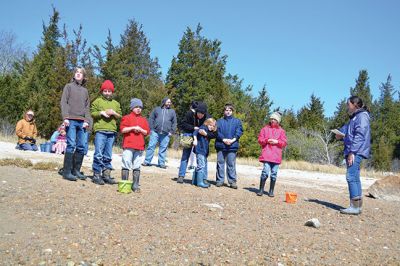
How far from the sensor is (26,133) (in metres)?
13.3

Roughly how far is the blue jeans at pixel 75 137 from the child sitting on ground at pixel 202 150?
2.38 meters

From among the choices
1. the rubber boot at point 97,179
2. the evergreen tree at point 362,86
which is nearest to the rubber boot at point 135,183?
the rubber boot at point 97,179

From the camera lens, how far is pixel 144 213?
521cm

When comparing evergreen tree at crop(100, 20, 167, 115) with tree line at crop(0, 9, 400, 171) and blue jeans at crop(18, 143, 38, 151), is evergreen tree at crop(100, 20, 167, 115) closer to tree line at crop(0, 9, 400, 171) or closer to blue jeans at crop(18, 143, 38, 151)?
tree line at crop(0, 9, 400, 171)

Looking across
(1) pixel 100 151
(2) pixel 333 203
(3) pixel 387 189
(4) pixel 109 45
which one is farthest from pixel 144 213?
(4) pixel 109 45

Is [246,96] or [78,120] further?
[246,96]

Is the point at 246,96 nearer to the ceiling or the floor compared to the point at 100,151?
nearer to the ceiling

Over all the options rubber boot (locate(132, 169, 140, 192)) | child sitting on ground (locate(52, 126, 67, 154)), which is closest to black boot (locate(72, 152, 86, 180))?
rubber boot (locate(132, 169, 140, 192))

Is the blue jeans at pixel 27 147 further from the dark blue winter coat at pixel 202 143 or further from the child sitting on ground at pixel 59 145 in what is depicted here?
the dark blue winter coat at pixel 202 143

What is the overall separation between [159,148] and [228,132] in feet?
11.4

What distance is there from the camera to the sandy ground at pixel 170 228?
3600mm

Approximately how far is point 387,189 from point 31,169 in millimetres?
8061

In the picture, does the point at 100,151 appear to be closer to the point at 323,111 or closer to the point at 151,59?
the point at 151,59

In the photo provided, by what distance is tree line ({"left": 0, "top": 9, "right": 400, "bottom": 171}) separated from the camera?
76.1ft
